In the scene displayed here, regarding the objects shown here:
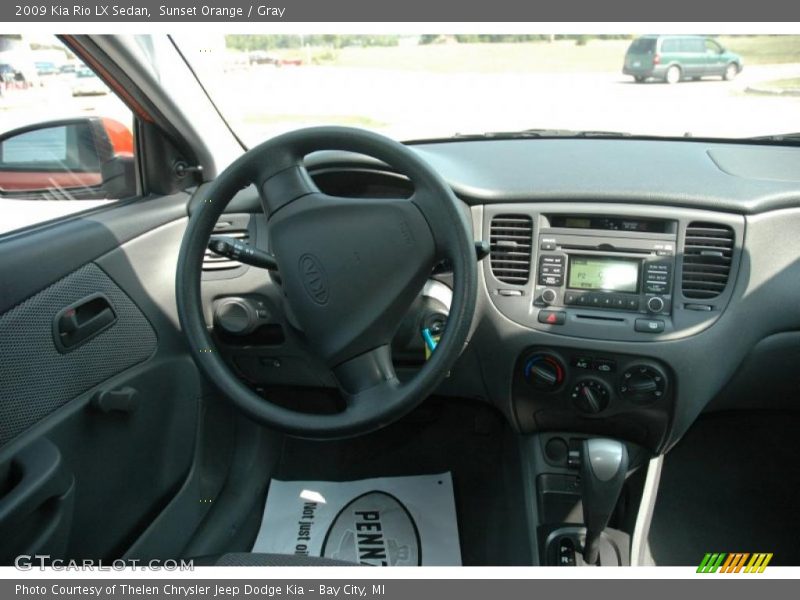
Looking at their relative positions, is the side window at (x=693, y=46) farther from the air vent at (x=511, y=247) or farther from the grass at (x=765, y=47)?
the air vent at (x=511, y=247)

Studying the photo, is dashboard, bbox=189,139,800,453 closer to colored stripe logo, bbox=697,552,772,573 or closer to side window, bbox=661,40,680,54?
side window, bbox=661,40,680,54

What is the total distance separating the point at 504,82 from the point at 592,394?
141cm

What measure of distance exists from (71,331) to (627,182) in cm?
156

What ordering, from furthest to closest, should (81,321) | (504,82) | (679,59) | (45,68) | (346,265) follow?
(504,82)
(679,59)
(45,68)
(81,321)
(346,265)

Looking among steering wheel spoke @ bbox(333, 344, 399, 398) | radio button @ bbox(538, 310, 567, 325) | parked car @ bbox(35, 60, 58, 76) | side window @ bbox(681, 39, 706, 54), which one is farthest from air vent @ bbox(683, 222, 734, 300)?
parked car @ bbox(35, 60, 58, 76)

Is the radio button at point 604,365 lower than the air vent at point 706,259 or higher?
lower

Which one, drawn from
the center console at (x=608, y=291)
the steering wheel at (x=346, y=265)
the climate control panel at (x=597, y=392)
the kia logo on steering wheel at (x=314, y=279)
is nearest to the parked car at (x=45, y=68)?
the steering wheel at (x=346, y=265)

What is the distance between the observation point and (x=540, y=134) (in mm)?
2393

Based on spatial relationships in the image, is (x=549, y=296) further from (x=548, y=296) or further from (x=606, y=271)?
(x=606, y=271)

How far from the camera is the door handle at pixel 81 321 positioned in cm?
164

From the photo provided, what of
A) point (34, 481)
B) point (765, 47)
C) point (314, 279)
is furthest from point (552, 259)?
point (34, 481)

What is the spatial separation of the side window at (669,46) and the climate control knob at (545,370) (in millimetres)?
1119

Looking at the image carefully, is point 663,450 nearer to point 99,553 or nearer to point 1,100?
point 99,553

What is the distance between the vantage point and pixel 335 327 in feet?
5.19
